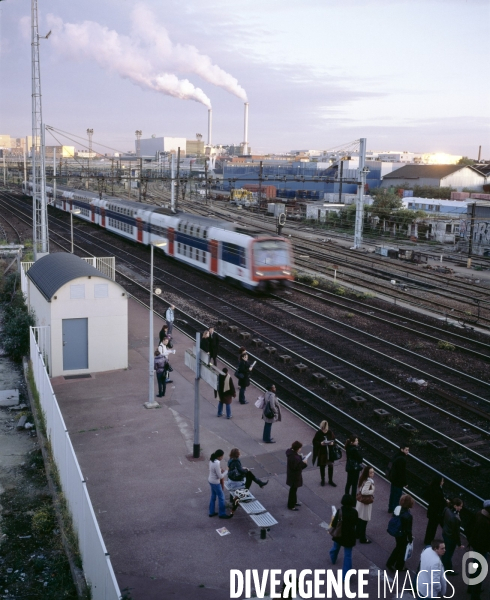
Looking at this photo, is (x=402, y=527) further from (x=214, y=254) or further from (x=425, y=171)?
(x=425, y=171)

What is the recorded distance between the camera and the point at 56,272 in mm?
18719

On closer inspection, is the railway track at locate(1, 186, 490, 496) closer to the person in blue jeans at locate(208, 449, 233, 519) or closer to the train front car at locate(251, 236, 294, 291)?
the train front car at locate(251, 236, 294, 291)

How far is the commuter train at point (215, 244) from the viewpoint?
26.1 meters

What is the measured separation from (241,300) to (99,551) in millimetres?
21566

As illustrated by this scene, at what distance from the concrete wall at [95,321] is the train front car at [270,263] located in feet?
29.5

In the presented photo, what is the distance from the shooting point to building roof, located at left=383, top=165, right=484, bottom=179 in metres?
82.1

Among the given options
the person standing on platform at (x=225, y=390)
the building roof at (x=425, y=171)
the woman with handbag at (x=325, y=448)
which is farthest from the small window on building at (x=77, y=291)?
the building roof at (x=425, y=171)

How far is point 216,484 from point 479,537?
13.5 ft

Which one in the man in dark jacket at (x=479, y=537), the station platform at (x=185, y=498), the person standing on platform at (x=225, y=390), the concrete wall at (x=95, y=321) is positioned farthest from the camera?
the concrete wall at (x=95, y=321)

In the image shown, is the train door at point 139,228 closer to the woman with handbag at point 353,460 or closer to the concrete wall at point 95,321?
the concrete wall at point 95,321

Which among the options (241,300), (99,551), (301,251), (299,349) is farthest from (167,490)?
(301,251)

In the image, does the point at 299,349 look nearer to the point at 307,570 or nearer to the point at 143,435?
the point at 143,435

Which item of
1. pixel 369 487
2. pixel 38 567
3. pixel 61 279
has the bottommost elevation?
pixel 38 567

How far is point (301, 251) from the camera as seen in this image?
151 ft
